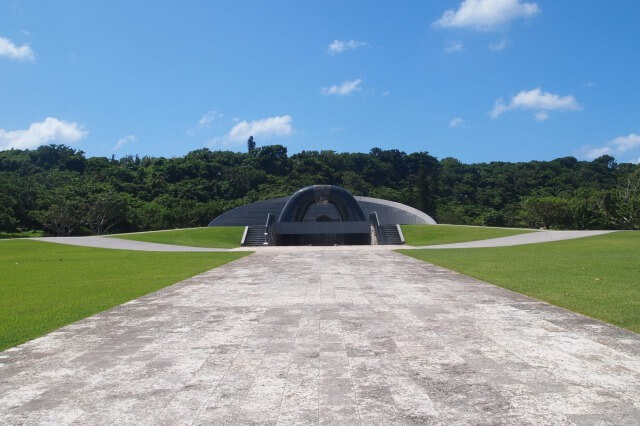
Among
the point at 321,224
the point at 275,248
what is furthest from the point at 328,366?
the point at 321,224

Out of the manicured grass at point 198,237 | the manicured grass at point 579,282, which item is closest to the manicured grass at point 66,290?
the manicured grass at point 579,282

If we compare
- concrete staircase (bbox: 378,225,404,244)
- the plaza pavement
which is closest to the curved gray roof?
concrete staircase (bbox: 378,225,404,244)

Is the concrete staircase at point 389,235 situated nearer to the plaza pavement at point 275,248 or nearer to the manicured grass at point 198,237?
the plaza pavement at point 275,248

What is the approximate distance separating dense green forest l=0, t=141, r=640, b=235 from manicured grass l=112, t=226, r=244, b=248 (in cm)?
1407

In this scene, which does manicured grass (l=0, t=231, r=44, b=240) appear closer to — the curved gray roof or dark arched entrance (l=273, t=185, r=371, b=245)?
the curved gray roof

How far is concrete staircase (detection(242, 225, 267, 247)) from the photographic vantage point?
37425mm

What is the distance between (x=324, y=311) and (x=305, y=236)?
32.3 metres

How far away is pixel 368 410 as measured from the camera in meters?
4.00

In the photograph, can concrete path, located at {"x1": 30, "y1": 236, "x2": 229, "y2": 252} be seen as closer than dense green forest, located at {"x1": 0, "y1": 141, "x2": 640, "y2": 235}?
Yes

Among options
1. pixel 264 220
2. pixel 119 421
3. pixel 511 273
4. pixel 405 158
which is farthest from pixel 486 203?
pixel 119 421

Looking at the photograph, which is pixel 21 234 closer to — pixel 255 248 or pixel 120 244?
pixel 120 244

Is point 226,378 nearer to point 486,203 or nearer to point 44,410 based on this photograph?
point 44,410

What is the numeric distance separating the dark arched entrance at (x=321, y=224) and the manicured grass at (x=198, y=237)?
3902mm

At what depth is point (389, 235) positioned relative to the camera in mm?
39375
